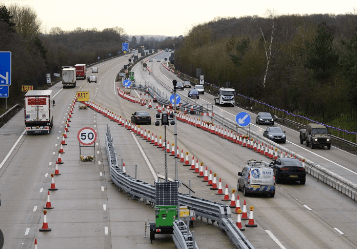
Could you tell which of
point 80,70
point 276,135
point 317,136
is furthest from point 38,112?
point 80,70

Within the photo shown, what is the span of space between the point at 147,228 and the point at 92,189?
8886 millimetres

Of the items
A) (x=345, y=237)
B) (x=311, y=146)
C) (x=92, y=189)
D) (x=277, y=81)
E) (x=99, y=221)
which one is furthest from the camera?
(x=277, y=81)

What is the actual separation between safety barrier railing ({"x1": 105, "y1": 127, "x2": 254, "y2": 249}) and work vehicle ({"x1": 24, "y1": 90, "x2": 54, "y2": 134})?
2060cm

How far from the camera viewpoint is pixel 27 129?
176 ft

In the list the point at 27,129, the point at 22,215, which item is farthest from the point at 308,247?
the point at 27,129

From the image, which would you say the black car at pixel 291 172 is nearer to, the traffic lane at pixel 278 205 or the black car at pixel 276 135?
the traffic lane at pixel 278 205

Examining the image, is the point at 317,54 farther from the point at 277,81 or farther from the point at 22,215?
the point at 22,215

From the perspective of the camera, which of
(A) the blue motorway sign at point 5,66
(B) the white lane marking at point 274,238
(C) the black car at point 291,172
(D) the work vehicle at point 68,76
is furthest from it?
A: (D) the work vehicle at point 68,76

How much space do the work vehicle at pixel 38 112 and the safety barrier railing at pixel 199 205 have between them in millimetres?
20600

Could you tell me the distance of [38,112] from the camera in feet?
174

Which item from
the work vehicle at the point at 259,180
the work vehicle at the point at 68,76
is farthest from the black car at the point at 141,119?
the work vehicle at the point at 68,76

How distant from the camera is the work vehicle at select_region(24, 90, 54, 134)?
52.7 metres

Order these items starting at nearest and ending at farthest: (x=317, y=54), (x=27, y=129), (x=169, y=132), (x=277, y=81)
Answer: (x=27, y=129) → (x=169, y=132) → (x=317, y=54) → (x=277, y=81)

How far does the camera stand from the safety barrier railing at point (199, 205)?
69.5ft
